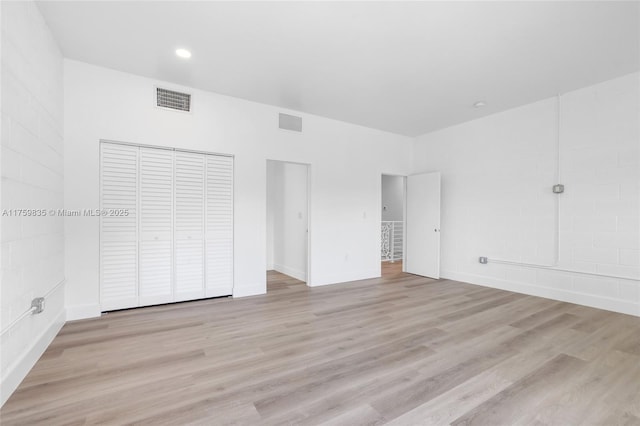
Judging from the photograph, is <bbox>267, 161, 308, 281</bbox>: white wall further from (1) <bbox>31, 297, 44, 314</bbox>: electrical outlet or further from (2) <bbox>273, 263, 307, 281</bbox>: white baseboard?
(1) <bbox>31, 297, 44, 314</bbox>: electrical outlet

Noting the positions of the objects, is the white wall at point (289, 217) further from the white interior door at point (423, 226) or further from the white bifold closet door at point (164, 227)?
the white interior door at point (423, 226)

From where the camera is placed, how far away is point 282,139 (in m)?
4.47

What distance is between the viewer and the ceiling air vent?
3.61 meters

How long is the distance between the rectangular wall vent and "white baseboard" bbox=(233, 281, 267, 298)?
242 cm

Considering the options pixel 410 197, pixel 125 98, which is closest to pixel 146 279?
pixel 125 98

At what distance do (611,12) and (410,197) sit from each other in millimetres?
3830

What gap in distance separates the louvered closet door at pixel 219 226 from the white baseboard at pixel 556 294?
3.96m

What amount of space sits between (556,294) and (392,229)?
4.01 m

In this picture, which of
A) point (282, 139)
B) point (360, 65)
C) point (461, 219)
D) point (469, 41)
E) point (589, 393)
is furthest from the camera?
point (461, 219)

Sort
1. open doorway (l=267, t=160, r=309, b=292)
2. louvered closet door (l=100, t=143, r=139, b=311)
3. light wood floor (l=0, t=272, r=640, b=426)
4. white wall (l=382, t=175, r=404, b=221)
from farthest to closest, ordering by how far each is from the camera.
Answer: white wall (l=382, t=175, r=404, b=221) < open doorway (l=267, t=160, r=309, b=292) < louvered closet door (l=100, t=143, r=139, b=311) < light wood floor (l=0, t=272, r=640, b=426)

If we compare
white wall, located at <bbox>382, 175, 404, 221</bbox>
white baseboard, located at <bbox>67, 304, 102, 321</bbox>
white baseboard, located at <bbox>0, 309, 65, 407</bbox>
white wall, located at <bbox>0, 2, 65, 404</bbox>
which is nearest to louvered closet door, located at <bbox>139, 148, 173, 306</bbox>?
white baseboard, located at <bbox>67, 304, 102, 321</bbox>

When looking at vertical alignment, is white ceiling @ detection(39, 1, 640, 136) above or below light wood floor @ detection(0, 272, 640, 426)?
above

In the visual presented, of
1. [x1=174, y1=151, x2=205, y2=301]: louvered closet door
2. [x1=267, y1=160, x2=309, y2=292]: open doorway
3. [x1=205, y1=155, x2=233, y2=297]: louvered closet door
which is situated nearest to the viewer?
[x1=174, y1=151, x2=205, y2=301]: louvered closet door

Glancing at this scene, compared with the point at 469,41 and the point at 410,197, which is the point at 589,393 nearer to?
the point at 469,41
